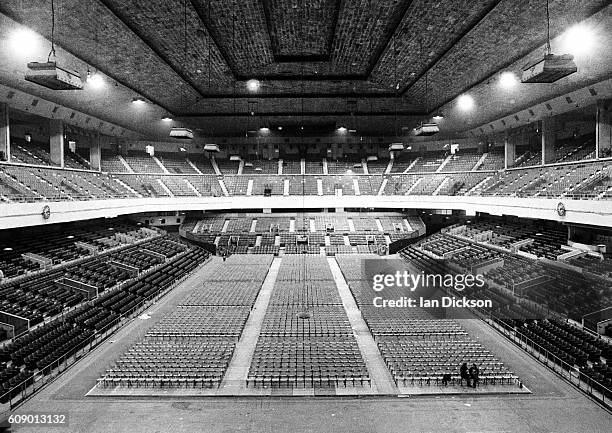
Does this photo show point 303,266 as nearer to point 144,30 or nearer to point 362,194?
point 362,194

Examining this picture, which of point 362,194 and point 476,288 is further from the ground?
point 362,194

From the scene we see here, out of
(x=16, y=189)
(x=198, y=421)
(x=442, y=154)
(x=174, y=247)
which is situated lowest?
(x=198, y=421)

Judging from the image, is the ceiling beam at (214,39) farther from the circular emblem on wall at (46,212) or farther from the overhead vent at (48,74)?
the circular emblem on wall at (46,212)

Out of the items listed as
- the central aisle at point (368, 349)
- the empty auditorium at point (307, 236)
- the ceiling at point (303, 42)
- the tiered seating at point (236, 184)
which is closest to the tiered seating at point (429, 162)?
the empty auditorium at point (307, 236)

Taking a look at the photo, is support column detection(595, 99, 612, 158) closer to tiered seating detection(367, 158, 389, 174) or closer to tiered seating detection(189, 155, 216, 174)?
tiered seating detection(367, 158, 389, 174)

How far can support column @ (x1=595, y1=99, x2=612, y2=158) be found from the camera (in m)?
21.8

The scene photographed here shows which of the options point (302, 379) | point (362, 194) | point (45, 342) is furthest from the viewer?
point (362, 194)

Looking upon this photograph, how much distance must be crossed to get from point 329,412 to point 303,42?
49.8 feet

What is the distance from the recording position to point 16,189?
20.5m

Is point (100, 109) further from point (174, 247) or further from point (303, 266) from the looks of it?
point (303, 266)

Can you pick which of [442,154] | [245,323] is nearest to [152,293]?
[245,323]

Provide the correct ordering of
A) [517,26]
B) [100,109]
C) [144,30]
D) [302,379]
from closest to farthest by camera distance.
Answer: [302,379]
[517,26]
[144,30]
[100,109]

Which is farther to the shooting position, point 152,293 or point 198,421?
point 152,293

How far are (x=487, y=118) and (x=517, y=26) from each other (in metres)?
18.0
